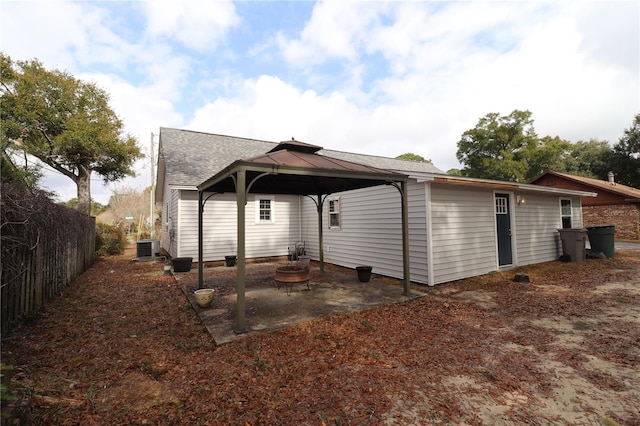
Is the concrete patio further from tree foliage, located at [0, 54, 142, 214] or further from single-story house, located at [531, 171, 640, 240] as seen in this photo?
single-story house, located at [531, 171, 640, 240]

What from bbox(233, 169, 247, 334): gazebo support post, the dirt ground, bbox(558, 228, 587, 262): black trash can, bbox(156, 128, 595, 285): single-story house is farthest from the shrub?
bbox(558, 228, 587, 262): black trash can

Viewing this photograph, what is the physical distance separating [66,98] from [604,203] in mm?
33481

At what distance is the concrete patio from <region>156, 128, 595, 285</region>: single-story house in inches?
51.8

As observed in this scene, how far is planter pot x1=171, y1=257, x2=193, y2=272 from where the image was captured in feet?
30.3

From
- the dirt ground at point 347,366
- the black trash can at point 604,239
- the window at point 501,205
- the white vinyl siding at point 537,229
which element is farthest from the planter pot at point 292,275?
the black trash can at point 604,239

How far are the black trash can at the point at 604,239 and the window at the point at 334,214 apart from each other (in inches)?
410

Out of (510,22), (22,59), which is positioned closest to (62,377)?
(510,22)

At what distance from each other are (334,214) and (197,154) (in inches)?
299

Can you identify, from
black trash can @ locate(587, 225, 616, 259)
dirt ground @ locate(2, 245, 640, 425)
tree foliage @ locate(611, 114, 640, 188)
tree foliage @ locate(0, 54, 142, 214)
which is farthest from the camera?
tree foliage @ locate(611, 114, 640, 188)

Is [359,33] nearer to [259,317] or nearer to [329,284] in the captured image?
[329,284]

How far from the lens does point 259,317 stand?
4.83 m

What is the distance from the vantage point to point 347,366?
323 centimetres

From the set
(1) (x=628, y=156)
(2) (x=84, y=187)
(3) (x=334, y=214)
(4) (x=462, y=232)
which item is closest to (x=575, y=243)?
(4) (x=462, y=232)

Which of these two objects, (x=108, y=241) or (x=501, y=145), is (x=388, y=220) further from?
(x=501, y=145)
